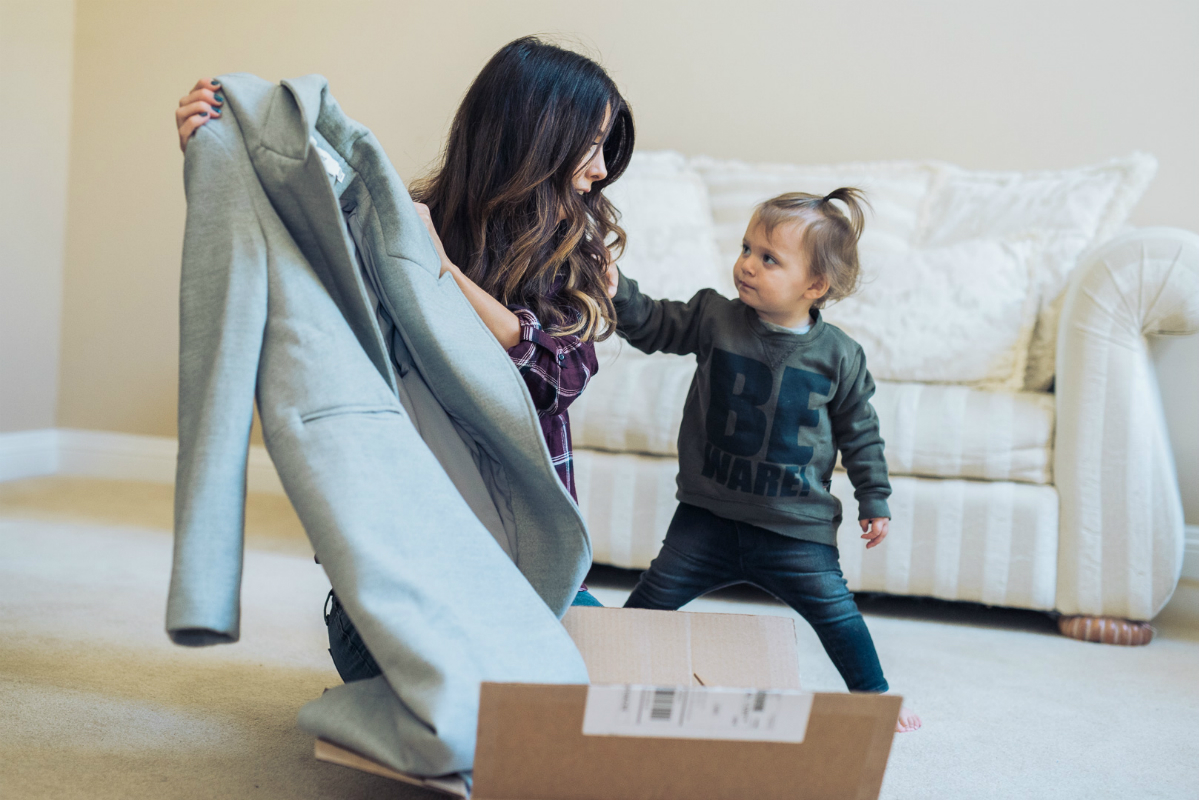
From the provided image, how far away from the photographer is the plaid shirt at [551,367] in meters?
0.95

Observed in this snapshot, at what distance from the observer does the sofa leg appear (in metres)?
1.53

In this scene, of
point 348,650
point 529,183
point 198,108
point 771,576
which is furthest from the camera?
point 771,576

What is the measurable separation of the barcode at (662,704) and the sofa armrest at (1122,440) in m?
1.17

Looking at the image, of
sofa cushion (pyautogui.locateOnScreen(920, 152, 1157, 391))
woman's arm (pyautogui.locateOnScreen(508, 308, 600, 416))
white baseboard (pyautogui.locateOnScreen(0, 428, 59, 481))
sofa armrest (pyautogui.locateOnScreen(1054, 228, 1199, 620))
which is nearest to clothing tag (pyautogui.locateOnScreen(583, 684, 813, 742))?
woman's arm (pyautogui.locateOnScreen(508, 308, 600, 416))

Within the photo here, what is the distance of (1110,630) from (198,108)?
1.53 meters

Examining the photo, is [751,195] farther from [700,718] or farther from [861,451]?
[700,718]

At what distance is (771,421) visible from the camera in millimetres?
1117

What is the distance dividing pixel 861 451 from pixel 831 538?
0.38 ft

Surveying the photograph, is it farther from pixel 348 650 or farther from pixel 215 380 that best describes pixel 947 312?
pixel 215 380

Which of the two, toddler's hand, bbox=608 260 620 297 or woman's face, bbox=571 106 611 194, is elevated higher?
woman's face, bbox=571 106 611 194

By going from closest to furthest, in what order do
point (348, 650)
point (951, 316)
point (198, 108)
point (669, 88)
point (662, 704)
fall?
point (662, 704) < point (198, 108) < point (348, 650) < point (951, 316) < point (669, 88)

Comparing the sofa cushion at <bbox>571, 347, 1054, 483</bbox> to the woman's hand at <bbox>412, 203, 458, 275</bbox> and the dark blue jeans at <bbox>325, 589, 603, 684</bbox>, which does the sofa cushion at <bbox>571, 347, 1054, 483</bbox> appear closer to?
the woman's hand at <bbox>412, 203, 458, 275</bbox>

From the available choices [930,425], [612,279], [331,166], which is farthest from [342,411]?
[930,425]

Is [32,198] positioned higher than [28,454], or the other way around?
[32,198]
